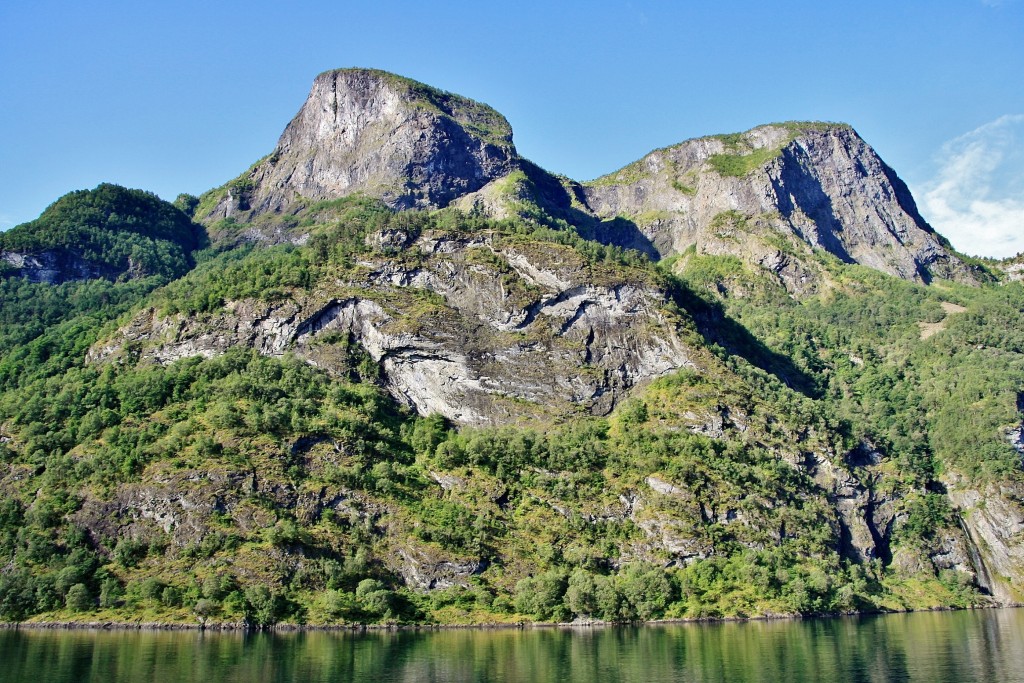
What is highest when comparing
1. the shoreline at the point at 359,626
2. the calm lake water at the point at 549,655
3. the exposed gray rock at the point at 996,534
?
the exposed gray rock at the point at 996,534

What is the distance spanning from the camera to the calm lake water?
65562 mm

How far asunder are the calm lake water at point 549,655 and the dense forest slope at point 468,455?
1267 cm

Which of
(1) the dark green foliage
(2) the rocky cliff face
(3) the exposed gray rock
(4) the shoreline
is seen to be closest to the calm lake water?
(4) the shoreline

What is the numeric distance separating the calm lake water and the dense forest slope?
1267cm

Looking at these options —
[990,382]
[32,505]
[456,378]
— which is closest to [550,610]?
[456,378]

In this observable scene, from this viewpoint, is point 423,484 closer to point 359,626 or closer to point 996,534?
point 359,626

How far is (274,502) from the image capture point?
410 ft

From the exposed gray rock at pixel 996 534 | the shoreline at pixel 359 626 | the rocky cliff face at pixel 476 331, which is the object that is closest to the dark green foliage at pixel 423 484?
the shoreline at pixel 359 626

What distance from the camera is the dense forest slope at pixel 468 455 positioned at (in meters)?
116

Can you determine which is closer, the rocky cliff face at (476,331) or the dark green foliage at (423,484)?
the dark green foliage at (423,484)

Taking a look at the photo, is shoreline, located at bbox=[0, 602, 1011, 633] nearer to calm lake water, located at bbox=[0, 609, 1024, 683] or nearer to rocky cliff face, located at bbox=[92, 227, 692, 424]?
calm lake water, located at bbox=[0, 609, 1024, 683]

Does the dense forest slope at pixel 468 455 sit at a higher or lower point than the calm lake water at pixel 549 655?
higher

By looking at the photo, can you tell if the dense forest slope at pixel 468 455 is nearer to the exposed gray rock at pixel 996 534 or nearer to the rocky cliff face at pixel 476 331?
the exposed gray rock at pixel 996 534

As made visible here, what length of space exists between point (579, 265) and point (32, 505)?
364 ft
